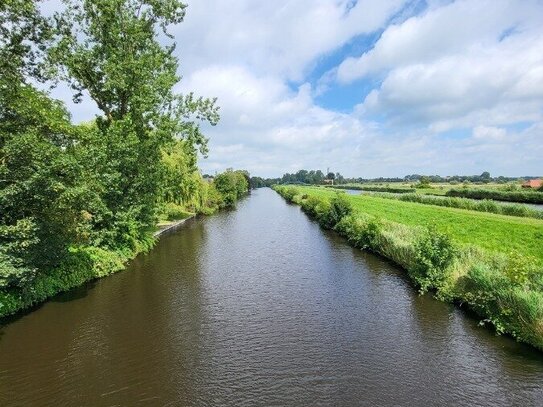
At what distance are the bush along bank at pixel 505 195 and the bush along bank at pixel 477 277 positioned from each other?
163ft

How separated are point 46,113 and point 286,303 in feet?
47.2

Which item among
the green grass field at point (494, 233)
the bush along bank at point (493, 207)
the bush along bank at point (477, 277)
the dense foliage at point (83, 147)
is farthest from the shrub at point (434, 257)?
the bush along bank at point (493, 207)

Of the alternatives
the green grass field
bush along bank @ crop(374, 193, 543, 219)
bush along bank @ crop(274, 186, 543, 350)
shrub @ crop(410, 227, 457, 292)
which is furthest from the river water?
bush along bank @ crop(374, 193, 543, 219)

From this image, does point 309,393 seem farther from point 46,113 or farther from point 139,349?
point 46,113

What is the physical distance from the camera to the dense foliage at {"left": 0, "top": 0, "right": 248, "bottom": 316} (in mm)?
14836

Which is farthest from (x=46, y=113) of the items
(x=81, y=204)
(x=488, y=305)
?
(x=488, y=305)

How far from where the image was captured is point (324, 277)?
22.2 m

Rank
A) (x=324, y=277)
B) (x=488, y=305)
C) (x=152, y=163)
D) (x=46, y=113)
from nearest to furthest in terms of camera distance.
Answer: (x=488, y=305) → (x=46, y=113) → (x=324, y=277) → (x=152, y=163)

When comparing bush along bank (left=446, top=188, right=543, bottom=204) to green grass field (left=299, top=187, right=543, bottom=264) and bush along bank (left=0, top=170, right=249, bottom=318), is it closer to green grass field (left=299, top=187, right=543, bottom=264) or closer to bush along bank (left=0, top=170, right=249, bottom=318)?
green grass field (left=299, top=187, right=543, bottom=264)

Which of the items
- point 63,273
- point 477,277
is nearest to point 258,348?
point 477,277

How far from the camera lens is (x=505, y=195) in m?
68.8

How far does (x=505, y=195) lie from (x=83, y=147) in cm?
7427

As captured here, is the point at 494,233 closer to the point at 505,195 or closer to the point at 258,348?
the point at 258,348

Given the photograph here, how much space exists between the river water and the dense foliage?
9.43 feet
